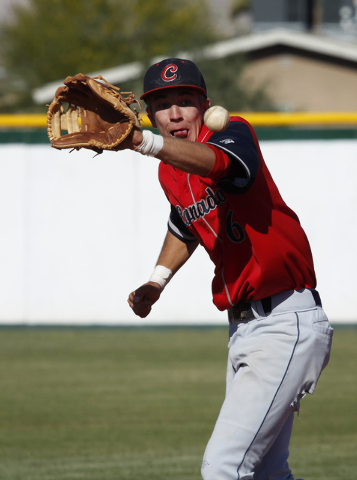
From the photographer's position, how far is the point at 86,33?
3041 centimetres

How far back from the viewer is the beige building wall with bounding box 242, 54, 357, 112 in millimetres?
19828

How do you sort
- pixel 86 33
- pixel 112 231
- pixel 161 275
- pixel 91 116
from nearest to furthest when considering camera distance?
pixel 91 116, pixel 161 275, pixel 112 231, pixel 86 33

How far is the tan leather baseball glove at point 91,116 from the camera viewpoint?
2166mm

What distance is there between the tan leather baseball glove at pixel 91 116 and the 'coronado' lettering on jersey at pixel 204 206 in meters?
0.49

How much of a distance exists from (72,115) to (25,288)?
651cm

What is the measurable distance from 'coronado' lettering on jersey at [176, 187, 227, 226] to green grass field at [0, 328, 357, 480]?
182cm

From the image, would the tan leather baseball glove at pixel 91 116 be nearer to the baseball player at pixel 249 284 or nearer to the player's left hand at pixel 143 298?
the baseball player at pixel 249 284

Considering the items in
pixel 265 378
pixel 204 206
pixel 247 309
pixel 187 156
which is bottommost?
pixel 265 378

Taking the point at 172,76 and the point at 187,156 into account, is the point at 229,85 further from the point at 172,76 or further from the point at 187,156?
the point at 187,156

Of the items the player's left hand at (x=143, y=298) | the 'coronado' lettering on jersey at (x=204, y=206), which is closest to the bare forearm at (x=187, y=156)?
the 'coronado' lettering on jersey at (x=204, y=206)

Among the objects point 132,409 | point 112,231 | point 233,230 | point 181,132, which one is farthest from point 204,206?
point 112,231

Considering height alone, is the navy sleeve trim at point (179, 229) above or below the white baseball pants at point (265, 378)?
above

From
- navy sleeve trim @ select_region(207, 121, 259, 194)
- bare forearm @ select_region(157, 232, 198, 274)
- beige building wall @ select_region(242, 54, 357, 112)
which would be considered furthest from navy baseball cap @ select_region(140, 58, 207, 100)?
beige building wall @ select_region(242, 54, 357, 112)

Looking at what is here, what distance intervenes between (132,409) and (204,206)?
3092mm
